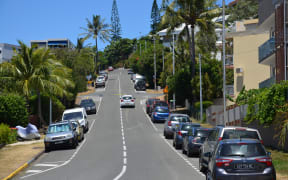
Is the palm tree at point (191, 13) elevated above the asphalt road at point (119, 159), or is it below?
above

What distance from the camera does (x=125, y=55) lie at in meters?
163

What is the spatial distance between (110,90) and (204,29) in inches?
1544

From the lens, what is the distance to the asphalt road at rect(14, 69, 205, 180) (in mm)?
16781

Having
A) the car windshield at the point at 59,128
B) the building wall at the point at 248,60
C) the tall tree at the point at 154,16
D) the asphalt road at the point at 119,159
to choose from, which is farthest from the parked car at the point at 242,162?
the tall tree at the point at 154,16

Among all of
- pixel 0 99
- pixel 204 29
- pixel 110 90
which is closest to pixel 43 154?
pixel 0 99

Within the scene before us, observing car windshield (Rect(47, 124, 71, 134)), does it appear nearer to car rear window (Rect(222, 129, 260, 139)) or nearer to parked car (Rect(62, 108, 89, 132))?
parked car (Rect(62, 108, 89, 132))

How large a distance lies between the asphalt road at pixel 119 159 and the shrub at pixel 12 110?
18.8ft

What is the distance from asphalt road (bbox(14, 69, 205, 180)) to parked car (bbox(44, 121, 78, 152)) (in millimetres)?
481

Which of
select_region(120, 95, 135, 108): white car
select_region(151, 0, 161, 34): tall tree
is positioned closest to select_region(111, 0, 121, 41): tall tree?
select_region(151, 0, 161, 34): tall tree

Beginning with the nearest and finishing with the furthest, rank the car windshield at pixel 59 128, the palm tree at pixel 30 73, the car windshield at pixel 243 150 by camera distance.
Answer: the car windshield at pixel 243 150, the car windshield at pixel 59 128, the palm tree at pixel 30 73

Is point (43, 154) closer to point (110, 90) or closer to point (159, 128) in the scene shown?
point (159, 128)

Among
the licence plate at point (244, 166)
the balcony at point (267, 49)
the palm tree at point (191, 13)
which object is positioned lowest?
the licence plate at point (244, 166)

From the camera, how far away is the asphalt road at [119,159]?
55.1 feet

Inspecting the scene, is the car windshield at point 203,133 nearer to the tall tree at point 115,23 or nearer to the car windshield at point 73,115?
the car windshield at point 73,115
